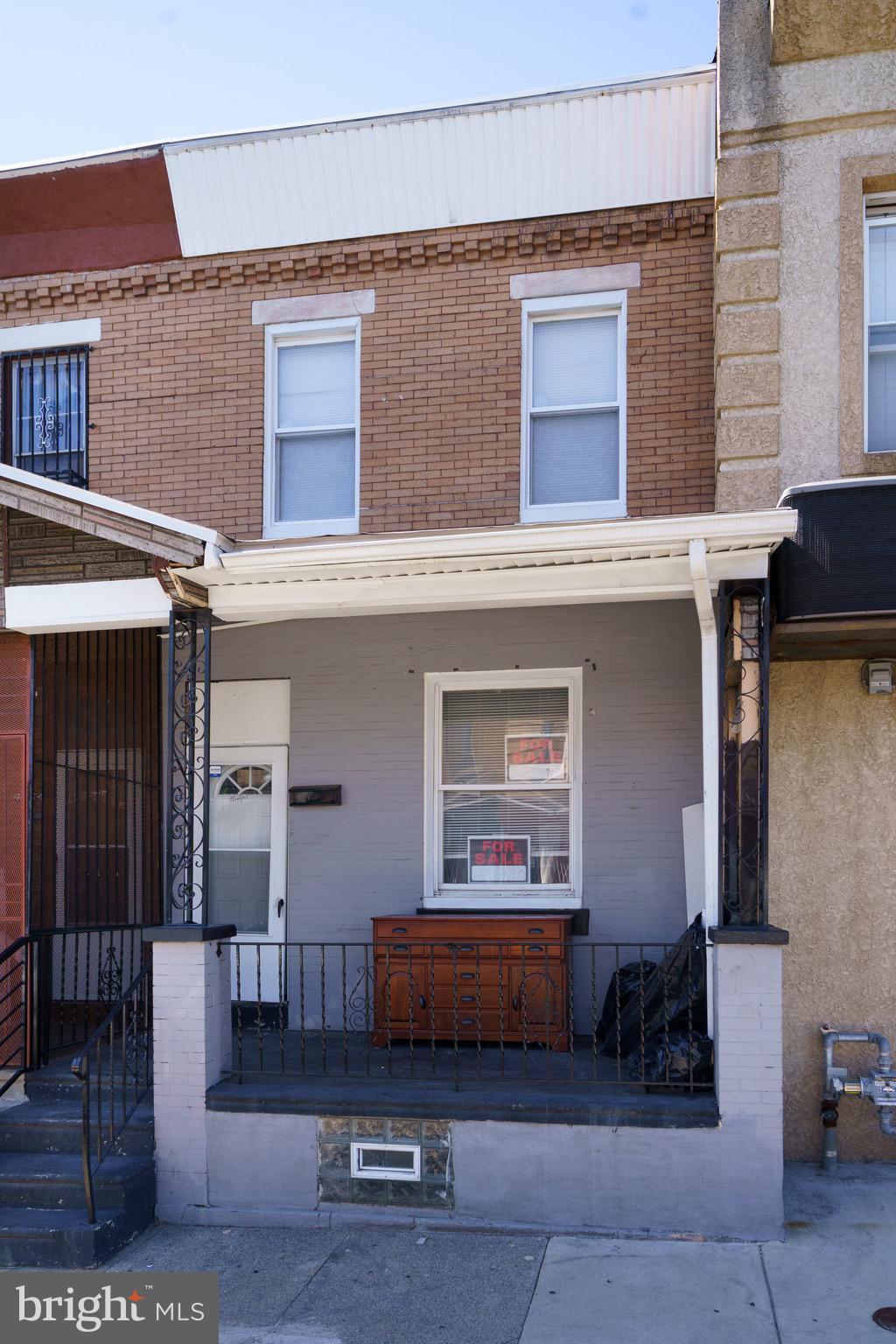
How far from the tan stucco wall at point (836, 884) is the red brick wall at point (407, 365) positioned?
195 cm

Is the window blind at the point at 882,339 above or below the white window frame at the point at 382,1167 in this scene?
above

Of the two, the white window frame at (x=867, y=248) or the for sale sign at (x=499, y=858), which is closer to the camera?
the white window frame at (x=867, y=248)

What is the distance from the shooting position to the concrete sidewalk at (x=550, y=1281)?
5.21 metres

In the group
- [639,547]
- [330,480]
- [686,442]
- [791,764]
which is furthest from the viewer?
[330,480]

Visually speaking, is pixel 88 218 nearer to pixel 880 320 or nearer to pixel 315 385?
pixel 315 385

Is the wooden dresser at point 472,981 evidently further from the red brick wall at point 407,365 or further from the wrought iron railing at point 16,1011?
the red brick wall at point 407,365

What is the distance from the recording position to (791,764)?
7.06 meters

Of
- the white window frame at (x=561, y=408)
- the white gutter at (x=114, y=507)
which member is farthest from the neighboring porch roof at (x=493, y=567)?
the white window frame at (x=561, y=408)

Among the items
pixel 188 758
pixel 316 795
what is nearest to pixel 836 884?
pixel 316 795

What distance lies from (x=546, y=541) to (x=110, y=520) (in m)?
2.55

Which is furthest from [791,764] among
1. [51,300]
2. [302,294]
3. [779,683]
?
[51,300]

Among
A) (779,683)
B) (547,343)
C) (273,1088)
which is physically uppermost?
(547,343)

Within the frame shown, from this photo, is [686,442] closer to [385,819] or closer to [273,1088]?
[385,819]

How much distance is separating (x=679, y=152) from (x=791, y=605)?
3710 mm
